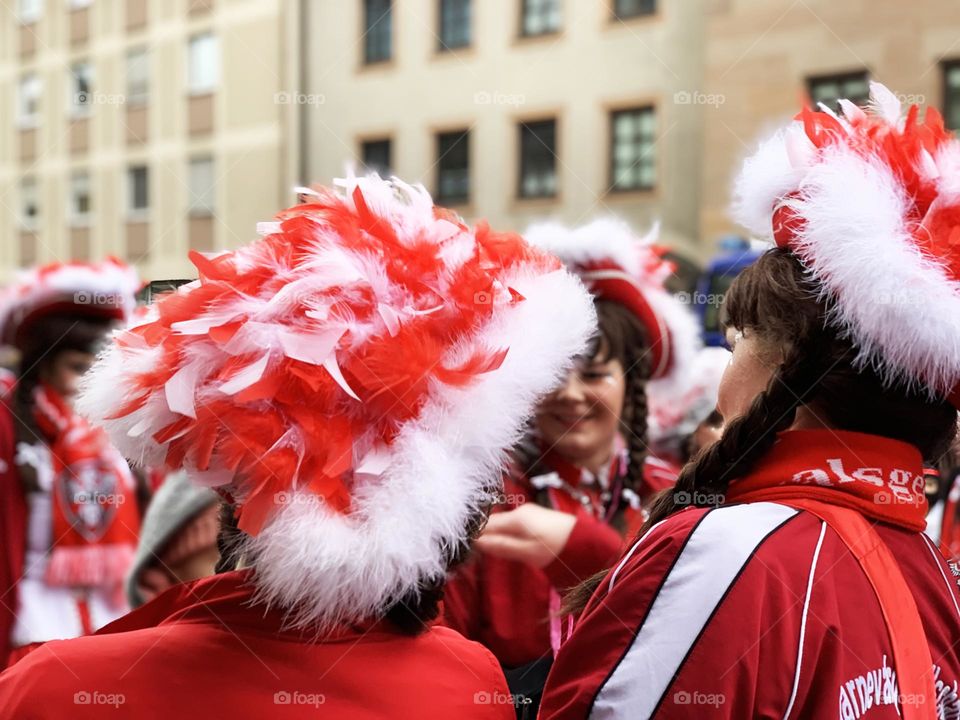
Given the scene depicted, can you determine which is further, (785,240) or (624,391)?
(624,391)

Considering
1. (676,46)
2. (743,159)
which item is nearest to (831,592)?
(743,159)

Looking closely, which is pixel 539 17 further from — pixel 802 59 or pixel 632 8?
pixel 802 59

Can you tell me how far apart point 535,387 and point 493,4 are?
14.0 meters

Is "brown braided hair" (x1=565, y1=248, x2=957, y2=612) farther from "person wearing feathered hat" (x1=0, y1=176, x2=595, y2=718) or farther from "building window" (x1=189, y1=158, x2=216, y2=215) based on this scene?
"building window" (x1=189, y1=158, x2=216, y2=215)

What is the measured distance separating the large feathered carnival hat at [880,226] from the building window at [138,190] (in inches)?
682

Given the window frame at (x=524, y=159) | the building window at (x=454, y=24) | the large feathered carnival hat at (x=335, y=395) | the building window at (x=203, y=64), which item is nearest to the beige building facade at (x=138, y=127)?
the building window at (x=203, y=64)

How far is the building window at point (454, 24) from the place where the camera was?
1475 cm

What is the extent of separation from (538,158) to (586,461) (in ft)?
38.9

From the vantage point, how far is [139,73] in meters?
17.1

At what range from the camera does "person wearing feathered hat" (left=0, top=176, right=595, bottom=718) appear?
124 cm

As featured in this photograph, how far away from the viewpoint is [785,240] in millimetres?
1491

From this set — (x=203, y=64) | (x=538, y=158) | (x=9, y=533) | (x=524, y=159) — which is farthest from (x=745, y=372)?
(x=203, y=64)

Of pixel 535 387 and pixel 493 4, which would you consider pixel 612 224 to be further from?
pixel 493 4

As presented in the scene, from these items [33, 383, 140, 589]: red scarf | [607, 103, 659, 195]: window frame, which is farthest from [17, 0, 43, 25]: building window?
A: [33, 383, 140, 589]: red scarf
